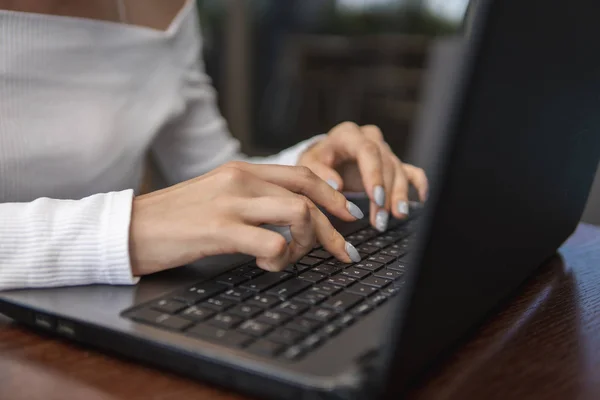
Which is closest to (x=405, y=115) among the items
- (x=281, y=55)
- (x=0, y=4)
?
(x=281, y=55)

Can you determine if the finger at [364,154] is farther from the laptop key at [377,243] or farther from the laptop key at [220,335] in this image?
the laptop key at [220,335]

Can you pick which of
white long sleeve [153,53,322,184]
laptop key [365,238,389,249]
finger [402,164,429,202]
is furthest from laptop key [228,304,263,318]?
white long sleeve [153,53,322,184]

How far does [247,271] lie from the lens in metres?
0.50

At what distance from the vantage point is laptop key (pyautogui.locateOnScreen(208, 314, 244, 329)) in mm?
387

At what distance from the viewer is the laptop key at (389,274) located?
1.64ft

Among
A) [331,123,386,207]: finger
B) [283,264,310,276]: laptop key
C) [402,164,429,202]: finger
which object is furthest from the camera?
[402,164,429,202]: finger

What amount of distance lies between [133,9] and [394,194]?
1.90ft

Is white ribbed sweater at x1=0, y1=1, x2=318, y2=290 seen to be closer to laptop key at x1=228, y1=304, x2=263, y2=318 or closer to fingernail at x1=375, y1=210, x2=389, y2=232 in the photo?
laptop key at x1=228, y1=304, x2=263, y2=318

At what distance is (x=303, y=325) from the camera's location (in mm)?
380

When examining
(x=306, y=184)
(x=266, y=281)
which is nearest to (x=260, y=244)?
(x=266, y=281)

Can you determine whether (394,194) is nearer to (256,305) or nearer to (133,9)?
(256,305)

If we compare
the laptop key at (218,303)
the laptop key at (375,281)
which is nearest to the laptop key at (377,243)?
the laptop key at (375,281)

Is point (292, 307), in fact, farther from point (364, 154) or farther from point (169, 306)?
point (364, 154)

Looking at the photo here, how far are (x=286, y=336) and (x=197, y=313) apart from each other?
0.25 feet
